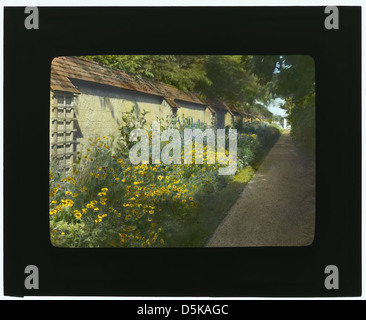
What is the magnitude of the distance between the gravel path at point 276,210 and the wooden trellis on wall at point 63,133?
1.35m

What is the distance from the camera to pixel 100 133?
14.9 feet

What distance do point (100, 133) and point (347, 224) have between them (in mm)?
A: 2171

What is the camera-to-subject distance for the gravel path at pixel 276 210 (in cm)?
445

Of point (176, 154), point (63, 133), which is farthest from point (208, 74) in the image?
point (63, 133)

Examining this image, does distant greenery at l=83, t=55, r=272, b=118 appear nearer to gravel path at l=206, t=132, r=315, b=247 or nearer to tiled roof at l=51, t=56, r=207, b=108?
tiled roof at l=51, t=56, r=207, b=108

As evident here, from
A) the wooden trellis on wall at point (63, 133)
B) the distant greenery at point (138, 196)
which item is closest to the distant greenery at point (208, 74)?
the distant greenery at point (138, 196)

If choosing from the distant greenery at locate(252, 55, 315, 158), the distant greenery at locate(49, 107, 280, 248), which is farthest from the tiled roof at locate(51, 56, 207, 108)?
the distant greenery at locate(252, 55, 315, 158)

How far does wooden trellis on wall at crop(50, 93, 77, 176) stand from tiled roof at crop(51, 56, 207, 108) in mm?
106

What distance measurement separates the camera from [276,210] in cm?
451

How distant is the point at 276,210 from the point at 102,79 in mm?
1823

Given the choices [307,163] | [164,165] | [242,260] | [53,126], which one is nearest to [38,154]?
[53,126]

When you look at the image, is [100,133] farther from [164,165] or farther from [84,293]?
[84,293]

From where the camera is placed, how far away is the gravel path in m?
4.45

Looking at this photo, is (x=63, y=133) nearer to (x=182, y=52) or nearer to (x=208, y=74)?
(x=182, y=52)
